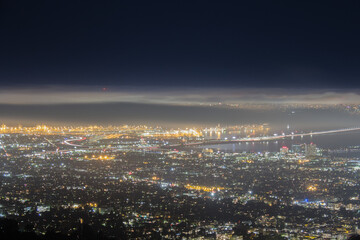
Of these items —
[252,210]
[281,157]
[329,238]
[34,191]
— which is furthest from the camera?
[281,157]

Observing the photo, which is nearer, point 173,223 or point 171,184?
point 173,223

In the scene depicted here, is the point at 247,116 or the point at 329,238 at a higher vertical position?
the point at 247,116

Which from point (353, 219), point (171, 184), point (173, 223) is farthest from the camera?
point (171, 184)

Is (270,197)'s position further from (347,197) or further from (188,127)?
(188,127)

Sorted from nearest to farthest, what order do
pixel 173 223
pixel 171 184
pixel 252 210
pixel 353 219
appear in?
pixel 173 223, pixel 353 219, pixel 252 210, pixel 171 184

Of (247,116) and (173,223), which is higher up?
(247,116)

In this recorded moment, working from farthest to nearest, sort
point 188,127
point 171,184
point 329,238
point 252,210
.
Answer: point 188,127 < point 171,184 < point 252,210 < point 329,238

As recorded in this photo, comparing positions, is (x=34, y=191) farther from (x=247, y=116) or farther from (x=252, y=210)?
(x=247, y=116)

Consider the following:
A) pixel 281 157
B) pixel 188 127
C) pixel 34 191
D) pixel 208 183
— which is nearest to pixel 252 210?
pixel 208 183

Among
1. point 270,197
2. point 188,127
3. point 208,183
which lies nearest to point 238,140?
point 188,127
